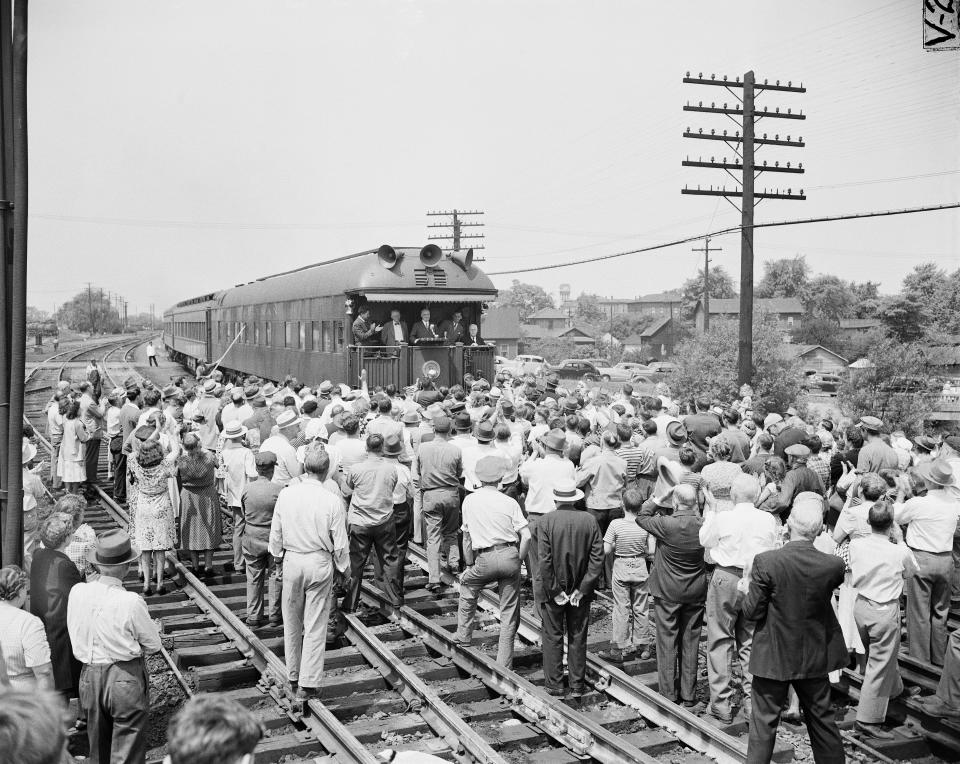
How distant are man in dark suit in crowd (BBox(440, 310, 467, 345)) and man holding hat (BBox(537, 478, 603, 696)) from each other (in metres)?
9.91

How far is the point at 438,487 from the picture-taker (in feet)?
29.5

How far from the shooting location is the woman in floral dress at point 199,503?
29.7 feet

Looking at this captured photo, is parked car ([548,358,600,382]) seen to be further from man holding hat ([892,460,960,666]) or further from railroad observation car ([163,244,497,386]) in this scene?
man holding hat ([892,460,960,666])

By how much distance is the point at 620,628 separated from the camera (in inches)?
289

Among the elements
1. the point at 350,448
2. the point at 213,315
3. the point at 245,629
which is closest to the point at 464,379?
the point at 350,448

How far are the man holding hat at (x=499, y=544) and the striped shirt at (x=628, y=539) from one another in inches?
31.5

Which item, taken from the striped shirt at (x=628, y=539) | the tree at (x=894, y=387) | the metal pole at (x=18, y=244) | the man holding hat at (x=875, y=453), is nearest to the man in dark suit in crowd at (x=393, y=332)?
the man holding hat at (x=875, y=453)

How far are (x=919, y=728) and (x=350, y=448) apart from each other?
5474 mm

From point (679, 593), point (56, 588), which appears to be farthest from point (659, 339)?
point (56, 588)

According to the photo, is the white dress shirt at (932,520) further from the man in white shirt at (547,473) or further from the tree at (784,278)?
the tree at (784,278)

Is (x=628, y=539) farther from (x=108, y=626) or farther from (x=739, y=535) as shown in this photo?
(x=108, y=626)

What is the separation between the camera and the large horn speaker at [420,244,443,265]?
16.2 metres

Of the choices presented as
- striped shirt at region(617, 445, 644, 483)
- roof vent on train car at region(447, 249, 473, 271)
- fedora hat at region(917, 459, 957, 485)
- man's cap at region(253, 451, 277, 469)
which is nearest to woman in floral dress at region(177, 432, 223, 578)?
man's cap at region(253, 451, 277, 469)

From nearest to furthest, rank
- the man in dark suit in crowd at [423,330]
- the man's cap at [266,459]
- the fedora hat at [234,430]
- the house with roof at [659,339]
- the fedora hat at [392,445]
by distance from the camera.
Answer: the man's cap at [266,459] < the fedora hat at [392,445] < the fedora hat at [234,430] < the man in dark suit in crowd at [423,330] < the house with roof at [659,339]
